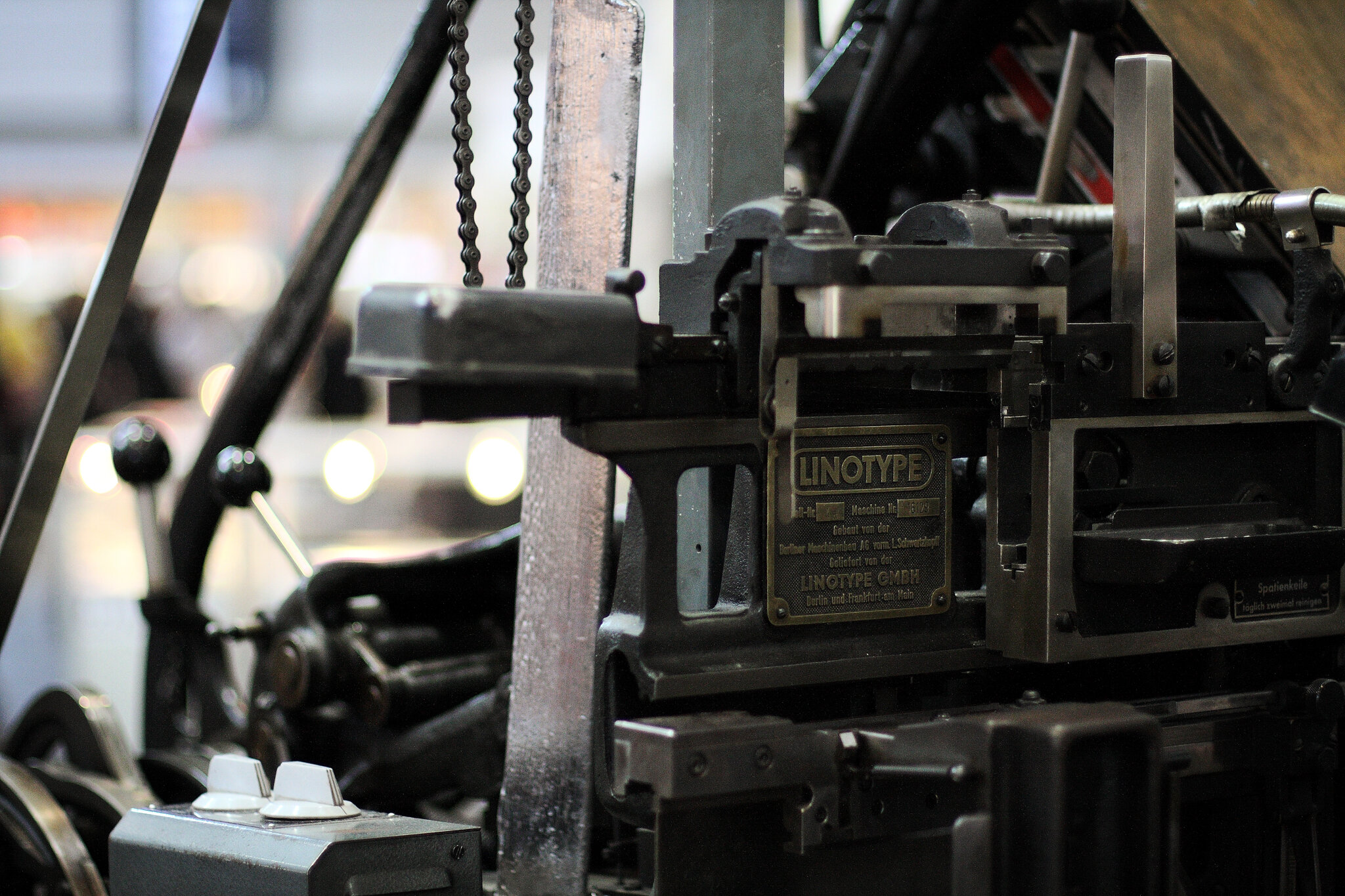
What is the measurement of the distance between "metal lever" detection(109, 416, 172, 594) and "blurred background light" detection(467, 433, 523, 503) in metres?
4.58

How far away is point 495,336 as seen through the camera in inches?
48.5

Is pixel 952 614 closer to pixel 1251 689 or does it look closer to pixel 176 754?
pixel 1251 689

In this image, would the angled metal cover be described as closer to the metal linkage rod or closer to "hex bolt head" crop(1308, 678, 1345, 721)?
the metal linkage rod

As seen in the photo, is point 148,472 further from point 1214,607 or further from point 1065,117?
point 1214,607

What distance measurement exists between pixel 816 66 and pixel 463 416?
1804 millimetres

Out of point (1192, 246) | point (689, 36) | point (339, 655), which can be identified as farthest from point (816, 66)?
point (339, 655)

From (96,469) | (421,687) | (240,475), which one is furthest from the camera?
(96,469)

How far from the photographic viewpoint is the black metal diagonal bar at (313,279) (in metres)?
2.41

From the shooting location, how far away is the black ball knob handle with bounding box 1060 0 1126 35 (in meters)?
1.92

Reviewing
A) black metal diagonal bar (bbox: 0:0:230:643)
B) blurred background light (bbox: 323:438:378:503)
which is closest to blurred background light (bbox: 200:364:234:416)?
blurred background light (bbox: 323:438:378:503)

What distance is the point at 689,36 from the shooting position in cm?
178

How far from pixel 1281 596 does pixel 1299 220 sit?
15.5 inches

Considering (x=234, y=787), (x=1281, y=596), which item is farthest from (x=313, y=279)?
(x=1281, y=596)

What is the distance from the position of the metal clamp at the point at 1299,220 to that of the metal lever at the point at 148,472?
1.71 metres
